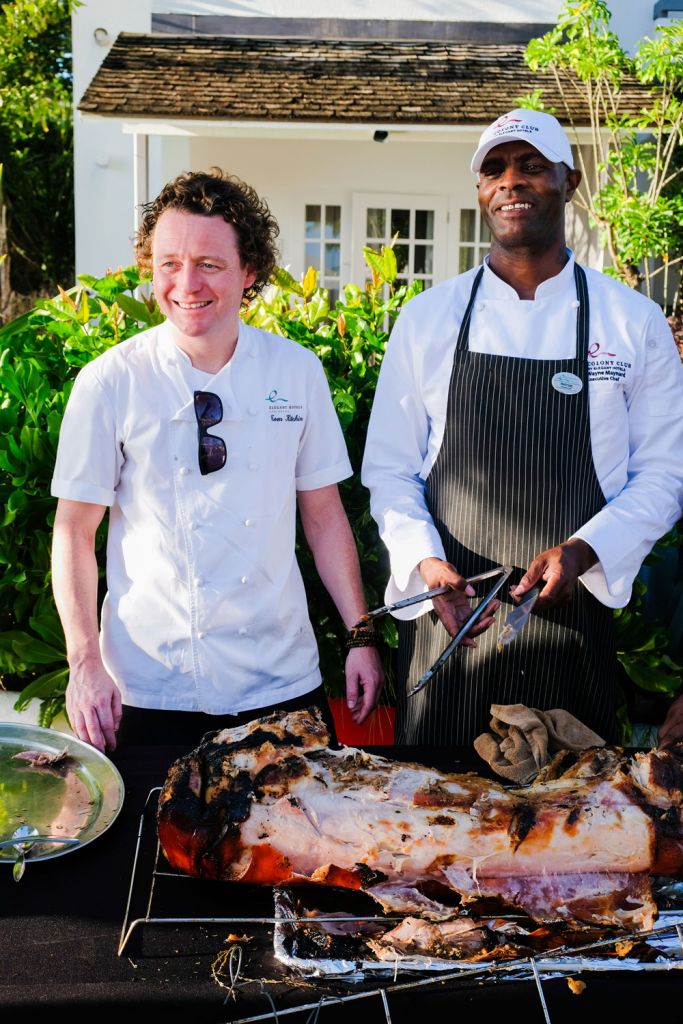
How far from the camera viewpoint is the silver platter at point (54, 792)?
172 centimetres

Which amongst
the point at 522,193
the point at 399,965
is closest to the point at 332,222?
the point at 522,193

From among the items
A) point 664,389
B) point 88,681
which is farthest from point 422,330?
point 88,681

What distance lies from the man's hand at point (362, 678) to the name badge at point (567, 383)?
2.31ft

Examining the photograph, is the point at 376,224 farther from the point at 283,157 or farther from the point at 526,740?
the point at 526,740

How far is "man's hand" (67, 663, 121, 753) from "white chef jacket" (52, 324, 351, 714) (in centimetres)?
17

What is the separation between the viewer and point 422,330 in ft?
8.01

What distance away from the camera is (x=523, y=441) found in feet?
7.73

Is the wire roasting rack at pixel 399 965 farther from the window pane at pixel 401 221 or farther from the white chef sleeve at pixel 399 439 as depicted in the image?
the window pane at pixel 401 221

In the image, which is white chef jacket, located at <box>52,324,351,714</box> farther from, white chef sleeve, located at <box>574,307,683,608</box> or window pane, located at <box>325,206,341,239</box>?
window pane, located at <box>325,206,341,239</box>

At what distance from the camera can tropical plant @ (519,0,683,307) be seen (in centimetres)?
912

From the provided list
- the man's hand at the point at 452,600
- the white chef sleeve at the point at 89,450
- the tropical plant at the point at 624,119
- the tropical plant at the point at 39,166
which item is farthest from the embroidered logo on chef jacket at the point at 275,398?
the tropical plant at the point at 39,166

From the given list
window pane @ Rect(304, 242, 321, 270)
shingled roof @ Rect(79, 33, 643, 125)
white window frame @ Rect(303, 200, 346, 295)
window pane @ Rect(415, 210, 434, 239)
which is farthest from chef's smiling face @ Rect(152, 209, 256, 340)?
window pane @ Rect(415, 210, 434, 239)

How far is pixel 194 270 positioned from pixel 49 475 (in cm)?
120

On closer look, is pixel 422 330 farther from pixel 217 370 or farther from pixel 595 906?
pixel 595 906
